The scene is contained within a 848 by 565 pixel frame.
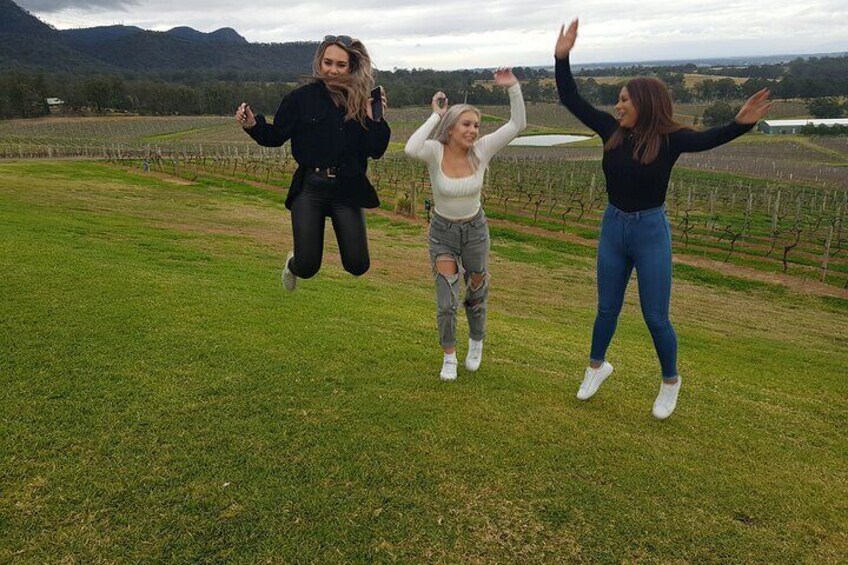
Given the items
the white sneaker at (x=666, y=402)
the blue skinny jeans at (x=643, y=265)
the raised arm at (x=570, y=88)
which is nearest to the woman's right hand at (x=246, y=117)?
the raised arm at (x=570, y=88)

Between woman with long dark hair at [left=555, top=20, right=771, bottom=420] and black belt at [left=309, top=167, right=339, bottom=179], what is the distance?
5.56 feet

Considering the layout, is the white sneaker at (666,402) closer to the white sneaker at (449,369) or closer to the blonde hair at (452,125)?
the white sneaker at (449,369)

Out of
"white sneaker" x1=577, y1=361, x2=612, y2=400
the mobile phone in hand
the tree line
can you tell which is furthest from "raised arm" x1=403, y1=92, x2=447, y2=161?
the tree line

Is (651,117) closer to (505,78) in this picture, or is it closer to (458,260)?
(505,78)

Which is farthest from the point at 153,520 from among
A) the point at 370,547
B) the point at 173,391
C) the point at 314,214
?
the point at 314,214

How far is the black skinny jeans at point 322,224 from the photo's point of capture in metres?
4.46

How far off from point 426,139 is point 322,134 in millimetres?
745

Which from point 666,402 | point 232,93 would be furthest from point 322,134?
point 232,93

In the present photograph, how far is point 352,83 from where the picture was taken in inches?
170

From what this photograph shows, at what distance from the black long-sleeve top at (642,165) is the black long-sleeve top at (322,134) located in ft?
5.02

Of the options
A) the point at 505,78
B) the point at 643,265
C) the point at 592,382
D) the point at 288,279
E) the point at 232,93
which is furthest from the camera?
the point at 232,93

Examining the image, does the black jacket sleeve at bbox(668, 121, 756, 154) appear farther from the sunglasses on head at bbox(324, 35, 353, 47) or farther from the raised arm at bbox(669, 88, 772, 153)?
the sunglasses on head at bbox(324, 35, 353, 47)

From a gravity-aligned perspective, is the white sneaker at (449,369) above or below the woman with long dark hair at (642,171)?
below

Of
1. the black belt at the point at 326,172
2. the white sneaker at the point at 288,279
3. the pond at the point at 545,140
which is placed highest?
the black belt at the point at 326,172
